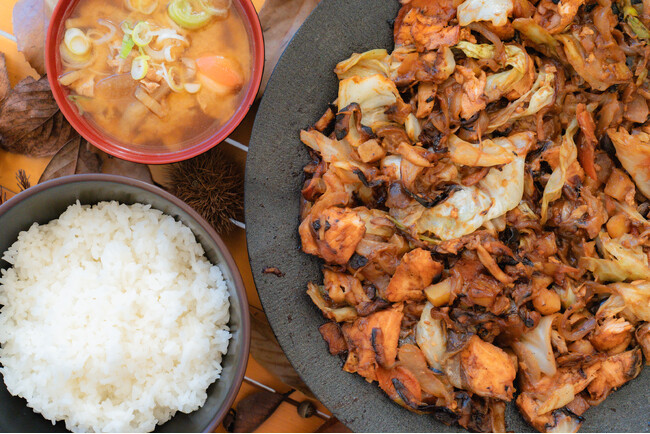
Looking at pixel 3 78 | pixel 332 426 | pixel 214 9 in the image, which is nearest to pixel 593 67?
pixel 214 9

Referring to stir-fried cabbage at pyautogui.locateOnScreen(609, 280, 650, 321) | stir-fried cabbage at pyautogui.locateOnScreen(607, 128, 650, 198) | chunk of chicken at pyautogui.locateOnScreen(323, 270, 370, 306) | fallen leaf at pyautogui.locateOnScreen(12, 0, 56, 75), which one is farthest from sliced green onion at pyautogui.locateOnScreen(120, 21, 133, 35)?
stir-fried cabbage at pyautogui.locateOnScreen(609, 280, 650, 321)

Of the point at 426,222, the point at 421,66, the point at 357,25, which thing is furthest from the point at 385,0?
the point at 426,222

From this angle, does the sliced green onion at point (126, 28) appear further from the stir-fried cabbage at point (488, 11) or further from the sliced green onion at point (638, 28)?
the sliced green onion at point (638, 28)

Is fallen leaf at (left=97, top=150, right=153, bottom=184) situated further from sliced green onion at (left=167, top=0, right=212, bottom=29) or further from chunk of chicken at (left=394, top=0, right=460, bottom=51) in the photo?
chunk of chicken at (left=394, top=0, right=460, bottom=51)

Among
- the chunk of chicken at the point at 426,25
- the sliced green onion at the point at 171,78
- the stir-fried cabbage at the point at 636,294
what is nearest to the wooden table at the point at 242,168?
the sliced green onion at the point at 171,78

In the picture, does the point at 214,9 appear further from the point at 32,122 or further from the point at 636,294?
the point at 636,294
